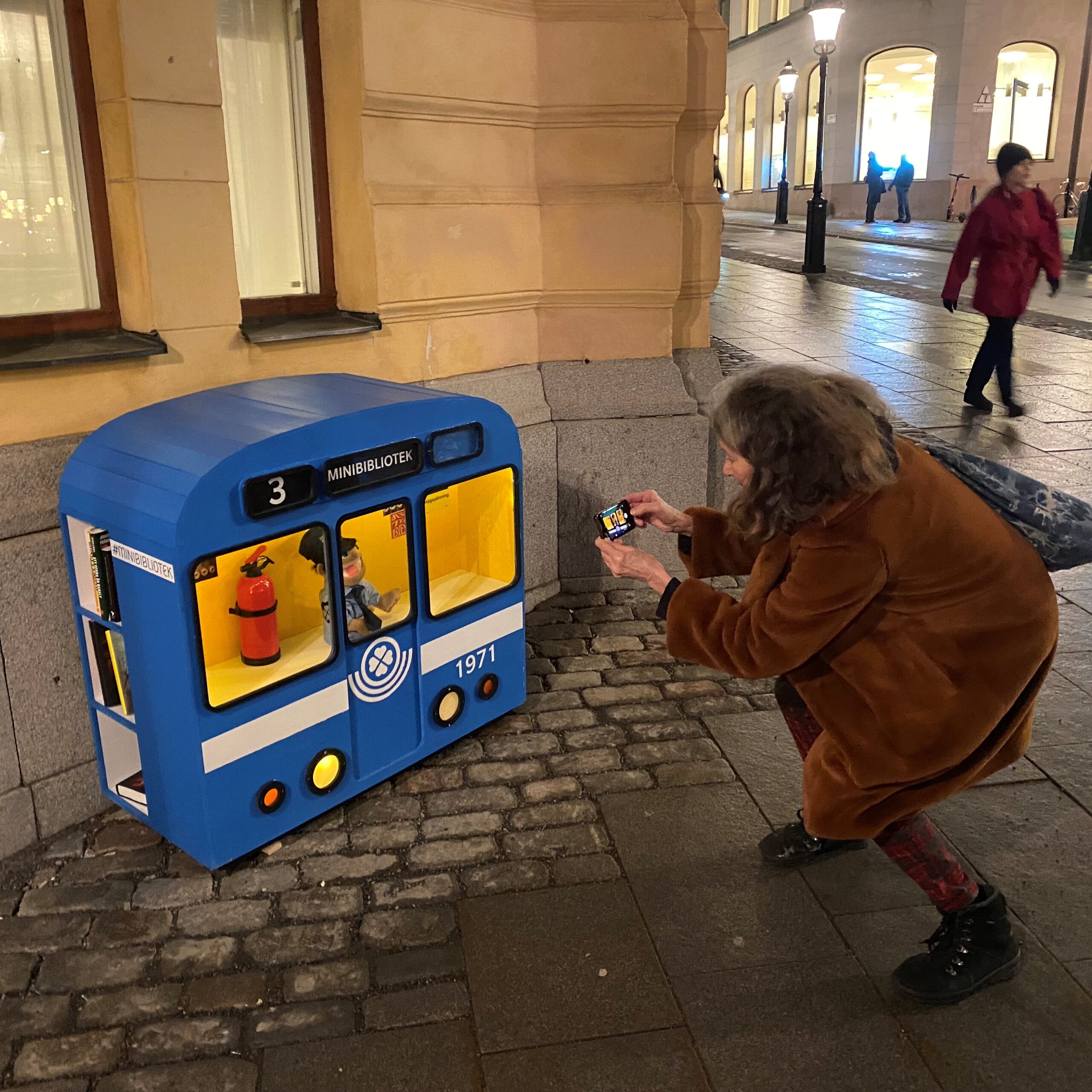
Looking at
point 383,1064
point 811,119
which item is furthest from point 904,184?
point 383,1064

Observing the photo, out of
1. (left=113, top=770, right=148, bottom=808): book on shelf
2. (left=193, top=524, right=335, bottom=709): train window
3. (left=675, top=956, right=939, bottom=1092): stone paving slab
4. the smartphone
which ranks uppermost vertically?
the smartphone

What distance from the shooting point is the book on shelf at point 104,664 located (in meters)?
3.63

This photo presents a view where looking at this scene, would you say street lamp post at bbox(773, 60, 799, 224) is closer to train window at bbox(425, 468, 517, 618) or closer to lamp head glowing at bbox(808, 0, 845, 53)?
lamp head glowing at bbox(808, 0, 845, 53)

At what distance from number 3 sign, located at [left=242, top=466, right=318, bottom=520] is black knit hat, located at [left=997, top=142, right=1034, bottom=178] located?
7099 mm

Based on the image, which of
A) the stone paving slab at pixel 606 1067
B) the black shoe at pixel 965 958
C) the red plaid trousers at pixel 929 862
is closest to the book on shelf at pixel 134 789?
the stone paving slab at pixel 606 1067

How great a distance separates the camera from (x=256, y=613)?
347 centimetres

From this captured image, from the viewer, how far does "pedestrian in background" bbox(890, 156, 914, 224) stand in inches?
1358

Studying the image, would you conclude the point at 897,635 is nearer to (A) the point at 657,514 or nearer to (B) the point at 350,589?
(A) the point at 657,514

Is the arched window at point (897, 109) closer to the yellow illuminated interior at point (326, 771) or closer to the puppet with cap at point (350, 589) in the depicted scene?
the puppet with cap at point (350, 589)

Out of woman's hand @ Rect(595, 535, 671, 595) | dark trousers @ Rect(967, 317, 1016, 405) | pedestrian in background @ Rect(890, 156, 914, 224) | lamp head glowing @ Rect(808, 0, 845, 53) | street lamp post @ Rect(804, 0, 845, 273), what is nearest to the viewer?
woman's hand @ Rect(595, 535, 671, 595)

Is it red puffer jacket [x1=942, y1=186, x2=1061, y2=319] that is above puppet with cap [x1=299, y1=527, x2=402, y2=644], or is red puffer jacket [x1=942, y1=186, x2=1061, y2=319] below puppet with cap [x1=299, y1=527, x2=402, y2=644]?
above

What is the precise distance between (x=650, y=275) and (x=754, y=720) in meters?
2.48

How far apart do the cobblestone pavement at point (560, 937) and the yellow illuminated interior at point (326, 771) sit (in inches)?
7.2

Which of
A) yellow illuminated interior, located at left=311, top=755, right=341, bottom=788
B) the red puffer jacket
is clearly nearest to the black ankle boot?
the red puffer jacket
